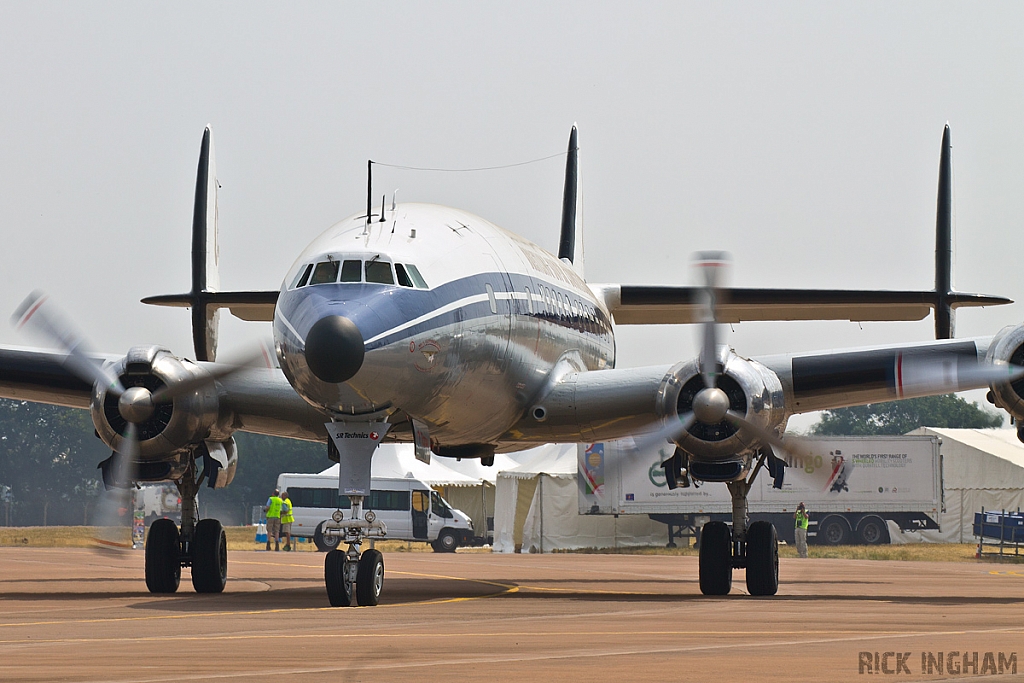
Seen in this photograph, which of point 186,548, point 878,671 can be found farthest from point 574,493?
point 878,671

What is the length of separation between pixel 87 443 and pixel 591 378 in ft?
322

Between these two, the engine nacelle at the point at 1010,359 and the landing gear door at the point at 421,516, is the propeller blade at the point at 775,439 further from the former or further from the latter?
the landing gear door at the point at 421,516

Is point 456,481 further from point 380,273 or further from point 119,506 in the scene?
point 380,273

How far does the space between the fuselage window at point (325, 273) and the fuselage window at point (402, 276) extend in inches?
23.8

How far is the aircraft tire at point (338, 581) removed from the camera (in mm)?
13711

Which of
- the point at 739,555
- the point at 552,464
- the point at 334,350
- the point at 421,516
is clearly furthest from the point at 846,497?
the point at 334,350

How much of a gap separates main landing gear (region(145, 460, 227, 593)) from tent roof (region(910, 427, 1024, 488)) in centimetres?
3662

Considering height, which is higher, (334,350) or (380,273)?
(380,273)

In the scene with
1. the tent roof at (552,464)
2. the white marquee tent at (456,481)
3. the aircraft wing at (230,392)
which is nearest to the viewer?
the aircraft wing at (230,392)

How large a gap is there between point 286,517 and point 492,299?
2736cm

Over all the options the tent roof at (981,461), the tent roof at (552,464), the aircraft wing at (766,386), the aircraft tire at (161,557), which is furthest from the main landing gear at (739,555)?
the tent roof at (981,461)

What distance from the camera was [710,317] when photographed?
636 inches

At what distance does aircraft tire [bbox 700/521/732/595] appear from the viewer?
17.7 meters

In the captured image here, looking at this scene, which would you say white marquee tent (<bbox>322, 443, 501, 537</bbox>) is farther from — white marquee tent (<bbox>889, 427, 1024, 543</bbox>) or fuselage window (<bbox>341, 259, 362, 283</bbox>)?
fuselage window (<bbox>341, 259, 362, 283</bbox>)
